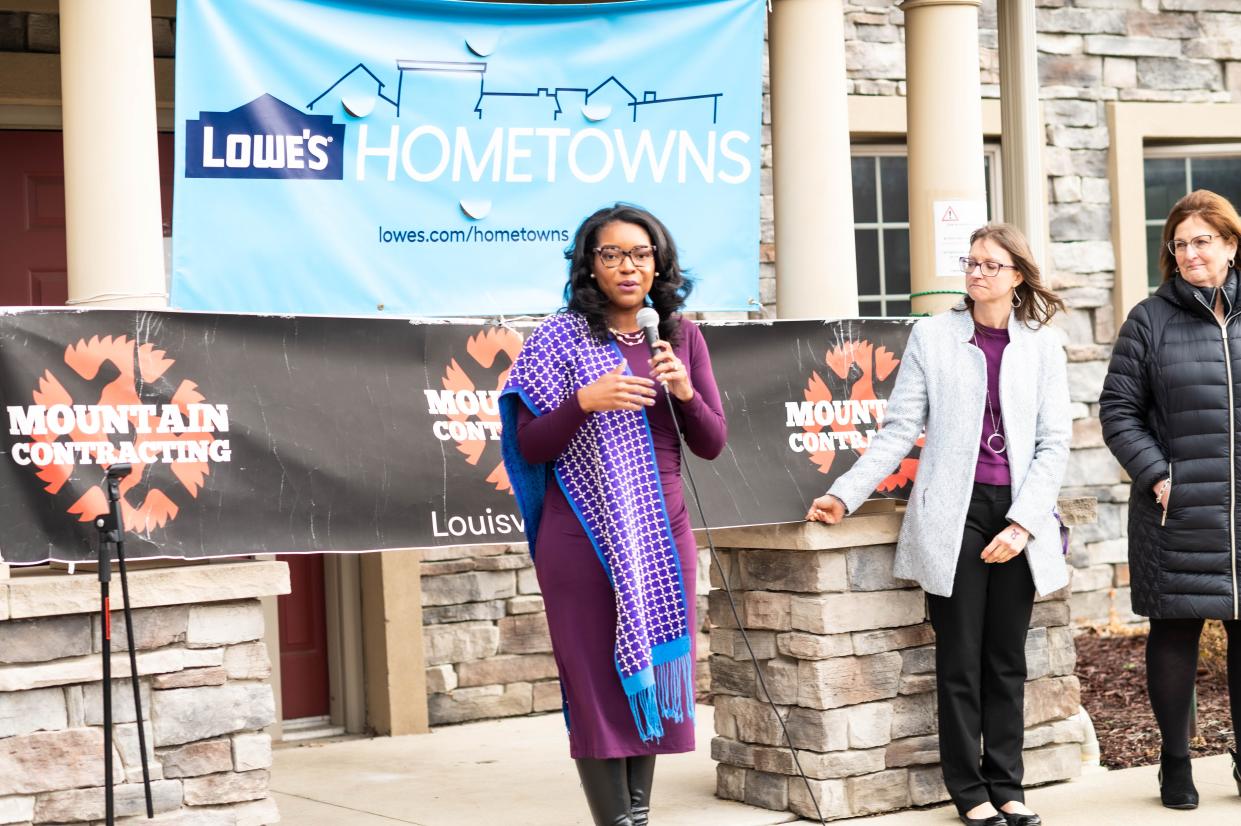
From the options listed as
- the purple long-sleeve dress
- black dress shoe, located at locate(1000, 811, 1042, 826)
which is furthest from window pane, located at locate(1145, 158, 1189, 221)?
the purple long-sleeve dress

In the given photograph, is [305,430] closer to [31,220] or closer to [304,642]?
[31,220]

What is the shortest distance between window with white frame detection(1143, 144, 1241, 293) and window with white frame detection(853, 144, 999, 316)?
1265 millimetres

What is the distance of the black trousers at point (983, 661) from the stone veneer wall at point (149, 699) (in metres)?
2.00

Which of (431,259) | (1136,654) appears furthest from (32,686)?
(1136,654)

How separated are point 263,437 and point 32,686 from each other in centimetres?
89

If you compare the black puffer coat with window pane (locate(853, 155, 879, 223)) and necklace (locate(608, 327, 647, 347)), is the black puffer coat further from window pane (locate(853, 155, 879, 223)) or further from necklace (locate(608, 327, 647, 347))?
window pane (locate(853, 155, 879, 223))

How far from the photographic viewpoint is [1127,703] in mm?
7188

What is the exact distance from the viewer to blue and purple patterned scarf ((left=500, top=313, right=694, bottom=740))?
3.86 metres

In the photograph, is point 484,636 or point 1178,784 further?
point 484,636

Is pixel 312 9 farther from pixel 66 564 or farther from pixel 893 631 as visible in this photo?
pixel 893 631

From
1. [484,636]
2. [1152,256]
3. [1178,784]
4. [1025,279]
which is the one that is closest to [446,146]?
[1025,279]

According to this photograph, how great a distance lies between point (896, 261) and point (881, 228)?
0.19 m

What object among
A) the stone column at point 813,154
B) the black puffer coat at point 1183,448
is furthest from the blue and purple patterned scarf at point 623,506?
the black puffer coat at point 1183,448

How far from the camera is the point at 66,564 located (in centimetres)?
427
